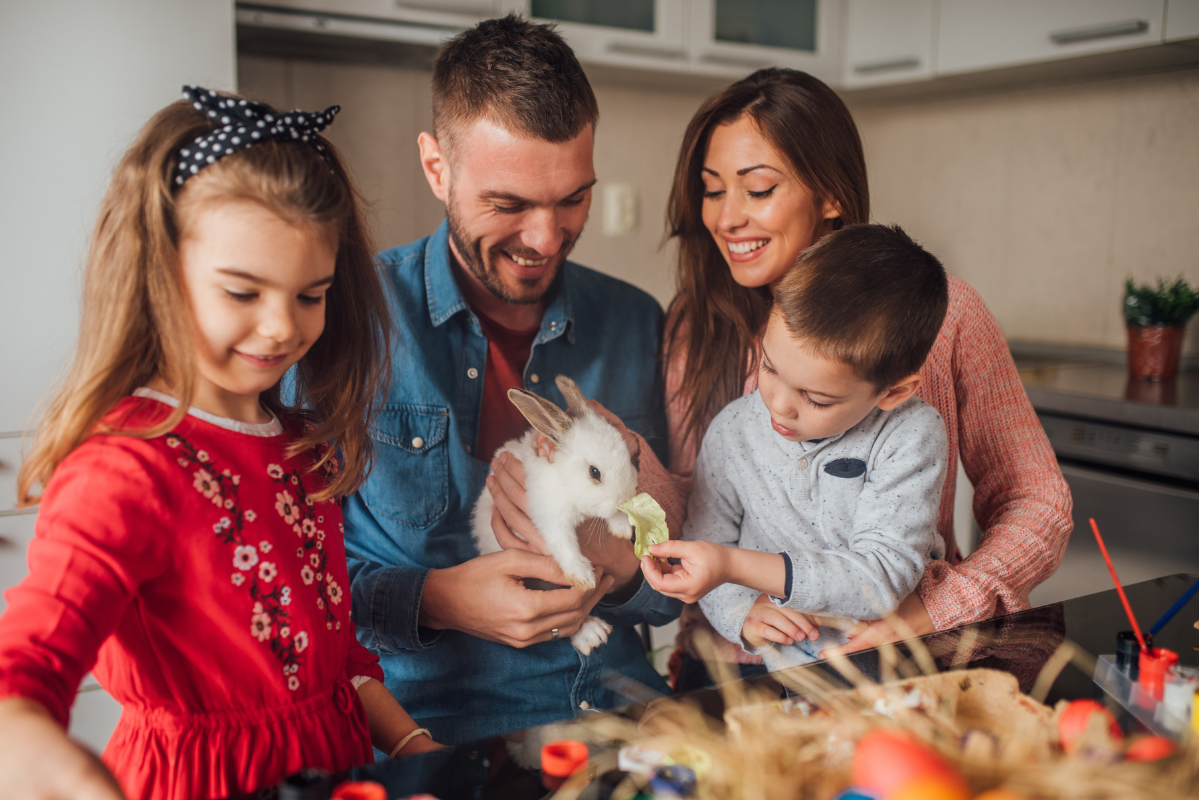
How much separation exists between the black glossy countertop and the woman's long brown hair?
590 millimetres

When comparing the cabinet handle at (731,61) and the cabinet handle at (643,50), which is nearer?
the cabinet handle at (643,50)

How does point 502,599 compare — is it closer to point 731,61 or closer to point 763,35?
point 731,61

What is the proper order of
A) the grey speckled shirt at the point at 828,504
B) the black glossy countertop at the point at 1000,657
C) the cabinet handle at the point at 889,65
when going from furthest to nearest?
the cabinet handle at the point at 889,65 → the grey speckled shirt at the point at 828,504 → the black glossy countertop at the point at 1000,657

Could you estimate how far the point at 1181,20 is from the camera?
2.20 meters

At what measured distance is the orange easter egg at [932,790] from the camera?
54 cm

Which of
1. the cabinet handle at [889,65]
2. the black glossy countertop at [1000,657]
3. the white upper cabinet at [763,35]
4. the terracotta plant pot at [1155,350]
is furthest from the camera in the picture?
the cabinet handle at [889,65]

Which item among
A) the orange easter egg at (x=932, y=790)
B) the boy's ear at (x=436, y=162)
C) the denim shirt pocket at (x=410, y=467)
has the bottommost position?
the orange easter egg at (x=932, y=790)

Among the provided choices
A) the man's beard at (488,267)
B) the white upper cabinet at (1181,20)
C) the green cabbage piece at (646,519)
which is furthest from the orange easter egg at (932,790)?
the white upper cabinet at (1181,20)

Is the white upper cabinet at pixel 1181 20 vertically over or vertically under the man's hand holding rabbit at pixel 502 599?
over

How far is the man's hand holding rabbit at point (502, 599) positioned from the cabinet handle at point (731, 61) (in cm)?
199

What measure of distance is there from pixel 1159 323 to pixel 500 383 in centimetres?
200

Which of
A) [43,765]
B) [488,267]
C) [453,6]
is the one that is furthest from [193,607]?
[453,6]

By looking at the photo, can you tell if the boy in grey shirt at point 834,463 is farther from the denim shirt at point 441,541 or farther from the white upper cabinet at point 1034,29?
the white upper cabinet at point 1034,29

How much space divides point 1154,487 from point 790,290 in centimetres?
157
